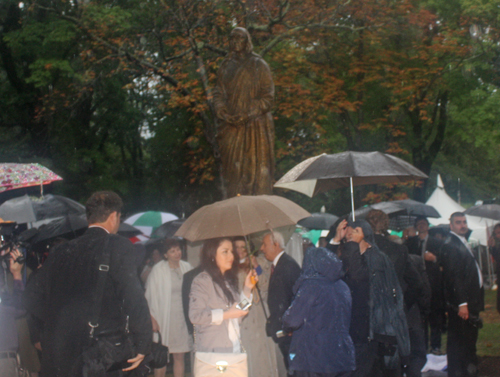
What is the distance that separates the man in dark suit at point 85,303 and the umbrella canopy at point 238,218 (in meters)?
1.34

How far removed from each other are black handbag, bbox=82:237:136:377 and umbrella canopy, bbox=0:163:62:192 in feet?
9.10

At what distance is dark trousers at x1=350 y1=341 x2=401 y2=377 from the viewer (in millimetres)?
5473

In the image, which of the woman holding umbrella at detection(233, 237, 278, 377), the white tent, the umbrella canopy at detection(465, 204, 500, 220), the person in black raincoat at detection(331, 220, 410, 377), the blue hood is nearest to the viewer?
the blue hood

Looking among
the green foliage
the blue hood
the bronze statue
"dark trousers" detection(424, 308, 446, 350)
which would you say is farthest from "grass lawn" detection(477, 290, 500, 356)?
the green foliage

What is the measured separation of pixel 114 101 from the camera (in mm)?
22578

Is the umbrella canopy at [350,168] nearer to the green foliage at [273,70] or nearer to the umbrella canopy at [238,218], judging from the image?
the umbrella canopy at [238,218]

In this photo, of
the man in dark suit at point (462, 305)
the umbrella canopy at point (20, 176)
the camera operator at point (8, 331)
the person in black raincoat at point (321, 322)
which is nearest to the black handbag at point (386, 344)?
the person in black raincoat at point (321, 322)

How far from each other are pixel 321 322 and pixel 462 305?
3.00 metres

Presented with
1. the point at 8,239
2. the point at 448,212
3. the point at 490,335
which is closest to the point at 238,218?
the point at 8,239

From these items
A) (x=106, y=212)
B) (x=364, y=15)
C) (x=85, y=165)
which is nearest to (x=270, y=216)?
(x=106, y=212)

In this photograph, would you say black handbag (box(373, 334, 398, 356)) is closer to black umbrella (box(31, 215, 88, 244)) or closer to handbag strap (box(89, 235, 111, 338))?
handbag strap (box(89, 235, 111, 338))

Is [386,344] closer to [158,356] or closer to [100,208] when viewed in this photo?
[158,356]

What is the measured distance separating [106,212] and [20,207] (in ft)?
18.1

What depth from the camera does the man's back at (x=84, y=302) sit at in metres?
3.88
